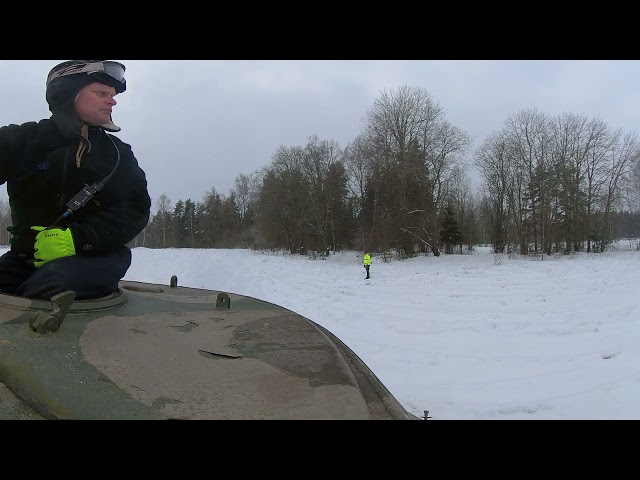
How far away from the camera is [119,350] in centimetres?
167

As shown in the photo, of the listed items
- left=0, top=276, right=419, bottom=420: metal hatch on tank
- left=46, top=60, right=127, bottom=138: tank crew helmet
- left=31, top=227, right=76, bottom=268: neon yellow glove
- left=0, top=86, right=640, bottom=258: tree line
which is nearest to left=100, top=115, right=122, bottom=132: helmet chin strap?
left=46, top=60, right=127, bottom=138: tank crew helmet

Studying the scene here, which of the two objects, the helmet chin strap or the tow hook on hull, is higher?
the helmet chin strap

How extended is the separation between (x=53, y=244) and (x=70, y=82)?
3.29 ft

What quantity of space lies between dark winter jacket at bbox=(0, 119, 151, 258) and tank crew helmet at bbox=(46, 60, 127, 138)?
8cm

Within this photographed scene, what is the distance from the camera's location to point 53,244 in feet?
7.02

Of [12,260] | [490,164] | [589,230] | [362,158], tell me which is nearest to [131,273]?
[12,260]

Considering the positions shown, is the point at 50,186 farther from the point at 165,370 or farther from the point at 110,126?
the point at 165,370

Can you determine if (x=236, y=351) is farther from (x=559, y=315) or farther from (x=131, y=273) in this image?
(x=131, y=273)

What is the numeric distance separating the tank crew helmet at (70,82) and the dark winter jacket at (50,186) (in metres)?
0.08

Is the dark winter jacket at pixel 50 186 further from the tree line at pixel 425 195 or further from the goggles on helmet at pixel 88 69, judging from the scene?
the tree line at pixel 425 195

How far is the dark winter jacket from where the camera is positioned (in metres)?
2.27

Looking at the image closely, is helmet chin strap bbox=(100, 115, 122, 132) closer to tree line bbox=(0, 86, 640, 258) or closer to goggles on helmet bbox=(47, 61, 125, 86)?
goggles on helmet bbox=(47, 61, 125, 86)

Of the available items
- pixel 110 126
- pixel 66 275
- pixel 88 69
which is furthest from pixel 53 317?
pixel 88 69

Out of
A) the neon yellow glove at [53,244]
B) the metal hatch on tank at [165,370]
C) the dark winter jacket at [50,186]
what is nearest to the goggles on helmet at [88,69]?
the dark winter jacket at [50,186]
